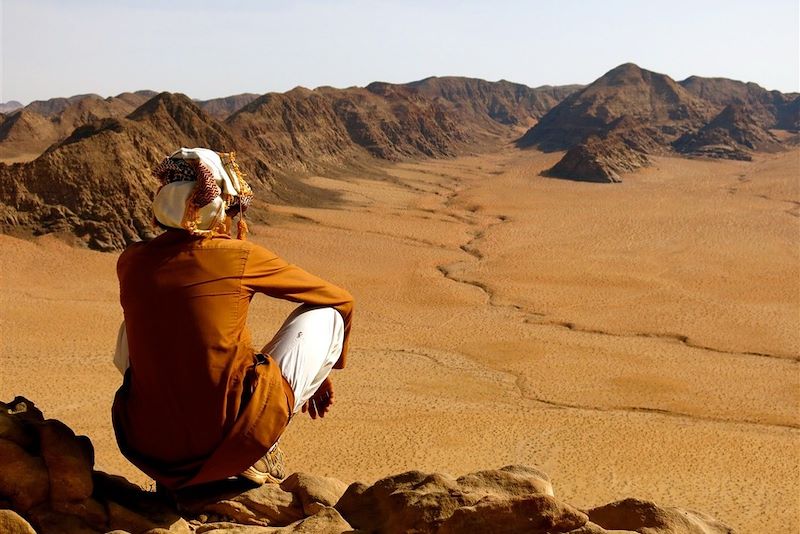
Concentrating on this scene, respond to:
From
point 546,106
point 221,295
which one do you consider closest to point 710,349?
point 221,295

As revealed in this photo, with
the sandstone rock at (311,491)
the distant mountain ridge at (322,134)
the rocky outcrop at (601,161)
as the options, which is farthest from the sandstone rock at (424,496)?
the rocky outcrop at (601,161)

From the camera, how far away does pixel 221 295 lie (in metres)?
3.94

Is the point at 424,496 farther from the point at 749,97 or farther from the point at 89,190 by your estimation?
the point at 749,97

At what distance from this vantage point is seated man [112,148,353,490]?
391 centimetres

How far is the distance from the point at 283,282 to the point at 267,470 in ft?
3.73

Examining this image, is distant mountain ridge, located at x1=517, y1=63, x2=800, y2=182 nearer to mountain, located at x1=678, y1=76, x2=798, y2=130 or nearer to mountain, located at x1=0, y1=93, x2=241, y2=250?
mountain, located at x1=678, y1=76, x2=798, y2=130

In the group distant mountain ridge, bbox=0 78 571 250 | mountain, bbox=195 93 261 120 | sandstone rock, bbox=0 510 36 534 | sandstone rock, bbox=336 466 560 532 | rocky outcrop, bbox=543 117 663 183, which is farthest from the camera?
mountain, bbox=195 93 261 120

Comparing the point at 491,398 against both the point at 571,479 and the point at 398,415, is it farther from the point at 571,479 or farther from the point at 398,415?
the point at 571,479

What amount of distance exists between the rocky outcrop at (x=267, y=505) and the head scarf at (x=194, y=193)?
1.36 metres

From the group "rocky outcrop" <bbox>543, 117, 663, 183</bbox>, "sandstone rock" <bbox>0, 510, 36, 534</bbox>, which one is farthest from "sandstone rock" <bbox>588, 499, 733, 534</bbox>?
"rocky outcrop" <bbox>543, 117, 663, 183</bbox>

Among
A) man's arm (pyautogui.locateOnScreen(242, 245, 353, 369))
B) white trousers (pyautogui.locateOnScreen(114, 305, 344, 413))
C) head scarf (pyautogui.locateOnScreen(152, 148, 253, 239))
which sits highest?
head scarf (pyautogui.locateOnScreen(152, 148, 253, 239))

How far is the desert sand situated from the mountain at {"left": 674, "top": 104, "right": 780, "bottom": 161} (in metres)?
38.4

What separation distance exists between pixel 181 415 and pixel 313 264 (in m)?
25.0

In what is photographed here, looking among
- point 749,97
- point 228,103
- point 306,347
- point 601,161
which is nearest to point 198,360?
point 306,347
